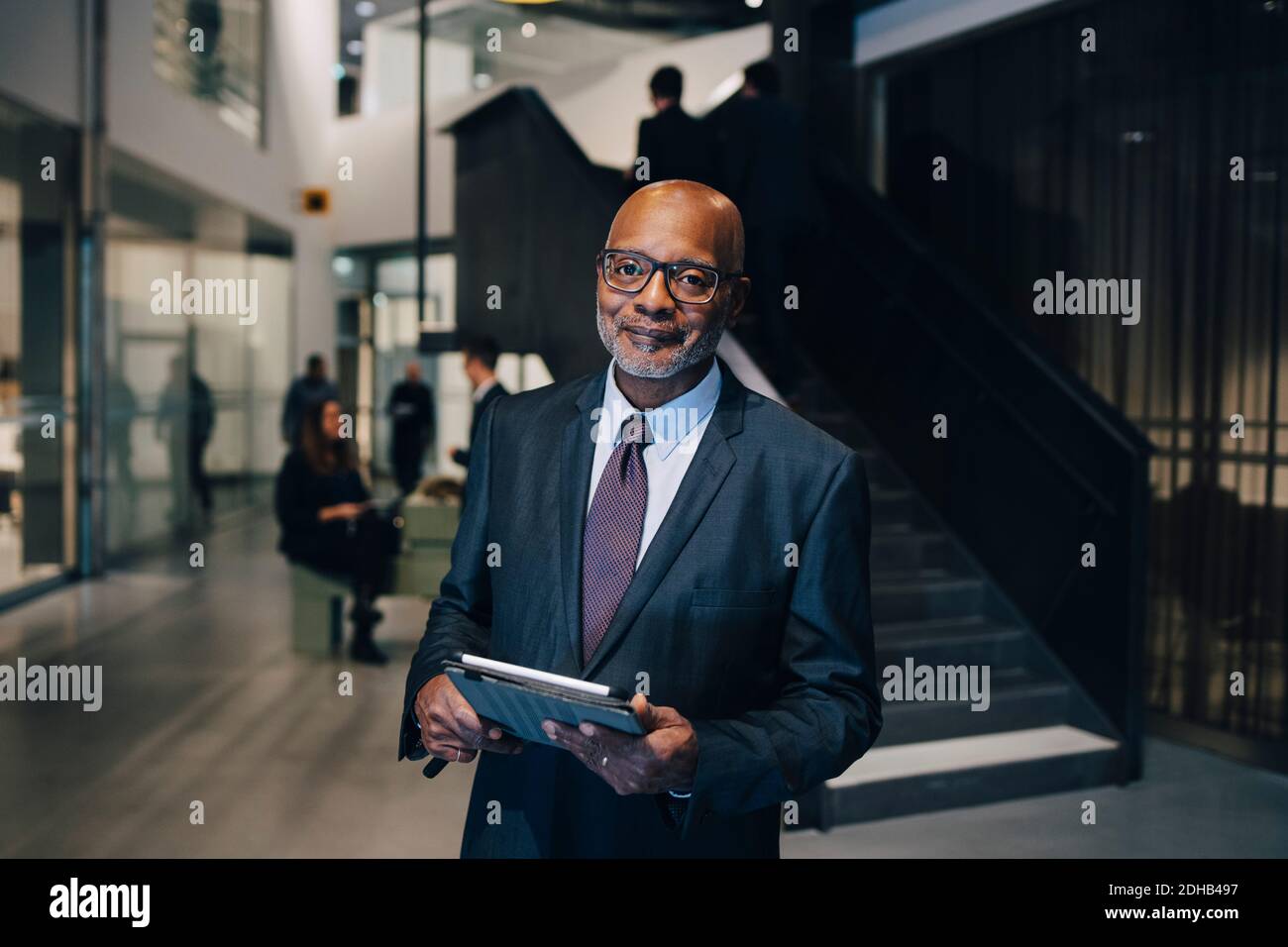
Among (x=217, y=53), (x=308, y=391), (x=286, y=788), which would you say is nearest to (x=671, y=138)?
(x=286, y=788)

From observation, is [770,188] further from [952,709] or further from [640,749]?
[640,749]

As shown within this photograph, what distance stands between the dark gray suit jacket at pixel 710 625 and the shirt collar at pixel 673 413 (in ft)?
0.08

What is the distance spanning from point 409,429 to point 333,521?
5.78 m

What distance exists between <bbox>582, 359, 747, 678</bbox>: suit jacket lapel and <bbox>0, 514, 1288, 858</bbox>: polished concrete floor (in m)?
2.85

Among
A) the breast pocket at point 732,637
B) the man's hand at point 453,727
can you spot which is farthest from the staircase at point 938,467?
the man's hand at point 453,727

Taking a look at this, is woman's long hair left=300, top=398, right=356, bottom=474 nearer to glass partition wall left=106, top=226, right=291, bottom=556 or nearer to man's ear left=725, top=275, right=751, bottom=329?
glass partition wall left=106, top=226, right=291, bottom=556

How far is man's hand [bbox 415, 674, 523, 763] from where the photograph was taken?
1561 mm

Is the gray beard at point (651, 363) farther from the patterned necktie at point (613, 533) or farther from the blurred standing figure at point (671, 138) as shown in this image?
the blurred standing figure at point (671, 138)

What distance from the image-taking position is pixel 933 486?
6445 mm

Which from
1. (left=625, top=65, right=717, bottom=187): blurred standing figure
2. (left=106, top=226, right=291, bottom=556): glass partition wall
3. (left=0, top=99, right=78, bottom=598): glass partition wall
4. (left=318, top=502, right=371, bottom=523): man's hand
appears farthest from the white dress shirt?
(left=106, top=226, right=291, bottom=556): glass partition wall

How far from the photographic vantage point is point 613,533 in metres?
1.71

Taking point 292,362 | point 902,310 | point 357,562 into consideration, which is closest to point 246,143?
point 292,362

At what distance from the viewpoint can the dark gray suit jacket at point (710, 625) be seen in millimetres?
1611

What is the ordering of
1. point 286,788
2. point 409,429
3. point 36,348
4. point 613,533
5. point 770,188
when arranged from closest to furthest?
point 613,533, point 286,788, point 770,188, point 36,348, point 409,429
